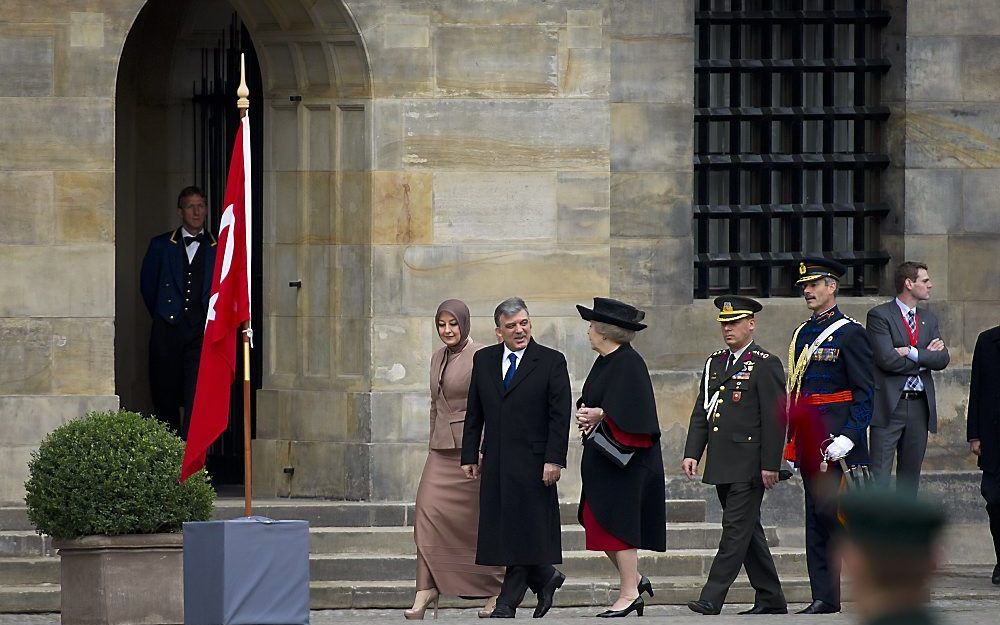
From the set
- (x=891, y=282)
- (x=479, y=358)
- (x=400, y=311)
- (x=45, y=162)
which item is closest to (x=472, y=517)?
(x=479, y=358)

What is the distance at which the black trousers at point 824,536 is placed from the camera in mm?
10102

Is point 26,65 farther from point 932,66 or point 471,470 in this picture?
point 932,66

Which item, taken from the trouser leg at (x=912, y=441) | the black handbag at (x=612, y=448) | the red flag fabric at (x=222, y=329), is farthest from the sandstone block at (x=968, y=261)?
the red flag fabric at (x=222, y=329)

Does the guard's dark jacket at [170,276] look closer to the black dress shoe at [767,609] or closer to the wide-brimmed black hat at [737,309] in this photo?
the wide-brimmed black hat at [737,309]

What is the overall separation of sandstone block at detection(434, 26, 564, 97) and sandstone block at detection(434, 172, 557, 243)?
54 centimetres

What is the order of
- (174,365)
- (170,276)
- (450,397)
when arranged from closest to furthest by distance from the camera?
(450,397)
(170,276)
(174,365)

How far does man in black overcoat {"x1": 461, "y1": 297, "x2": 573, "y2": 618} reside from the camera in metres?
10.0

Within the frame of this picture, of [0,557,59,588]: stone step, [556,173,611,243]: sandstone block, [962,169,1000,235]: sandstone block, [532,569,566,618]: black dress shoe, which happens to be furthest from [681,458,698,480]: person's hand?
[962,169,1000,235]: sandstone block

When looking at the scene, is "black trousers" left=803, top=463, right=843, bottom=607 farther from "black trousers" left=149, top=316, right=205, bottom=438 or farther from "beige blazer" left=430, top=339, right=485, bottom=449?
"black trousers" left=149, top=316, right=205, bottom=438

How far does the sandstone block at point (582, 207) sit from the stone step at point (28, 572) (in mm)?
3759

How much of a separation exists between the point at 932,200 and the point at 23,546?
6.53 m

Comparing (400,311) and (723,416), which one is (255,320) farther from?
(723,416)

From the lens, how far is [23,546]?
11391 mm

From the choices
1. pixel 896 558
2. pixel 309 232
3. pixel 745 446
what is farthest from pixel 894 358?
pixel 896 558
